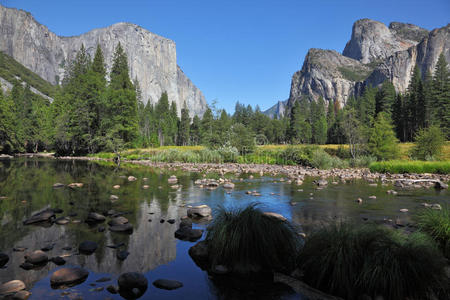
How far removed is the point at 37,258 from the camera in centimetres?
578

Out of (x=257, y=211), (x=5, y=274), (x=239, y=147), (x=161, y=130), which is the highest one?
(x=161, y=130)

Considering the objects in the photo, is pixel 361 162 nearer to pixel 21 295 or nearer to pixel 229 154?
pixel 229 154

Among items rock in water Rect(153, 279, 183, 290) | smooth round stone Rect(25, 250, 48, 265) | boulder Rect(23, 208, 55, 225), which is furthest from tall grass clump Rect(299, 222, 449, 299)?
boulder Rect(23, 208, 55, 225)

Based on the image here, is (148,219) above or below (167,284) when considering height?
above

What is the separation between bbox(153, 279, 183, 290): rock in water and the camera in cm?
495

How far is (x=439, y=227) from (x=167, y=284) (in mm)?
5958

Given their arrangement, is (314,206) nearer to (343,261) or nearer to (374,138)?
(343,261)

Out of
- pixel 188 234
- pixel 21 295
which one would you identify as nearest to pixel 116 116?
pixel 188 234

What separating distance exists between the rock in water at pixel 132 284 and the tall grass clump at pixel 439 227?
20.0 ft

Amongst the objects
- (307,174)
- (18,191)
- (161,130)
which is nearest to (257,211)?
(18,191)

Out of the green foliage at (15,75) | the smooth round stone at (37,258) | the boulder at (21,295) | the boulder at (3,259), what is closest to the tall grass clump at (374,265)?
the boulder at (21,295)

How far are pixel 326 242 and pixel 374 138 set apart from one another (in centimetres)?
3909

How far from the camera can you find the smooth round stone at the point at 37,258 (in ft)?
18.8

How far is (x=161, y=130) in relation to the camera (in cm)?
10344
